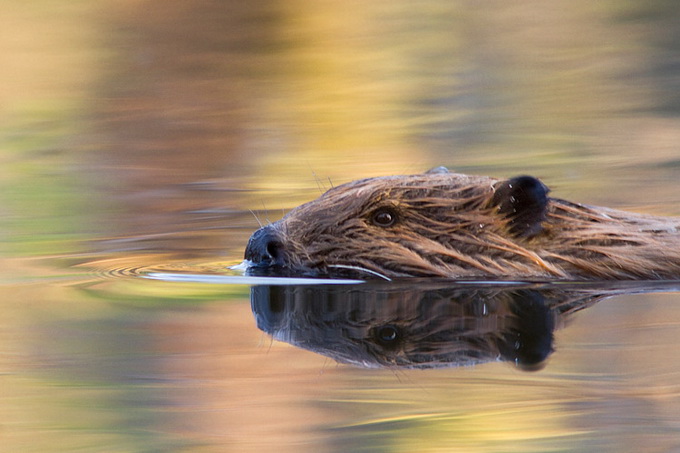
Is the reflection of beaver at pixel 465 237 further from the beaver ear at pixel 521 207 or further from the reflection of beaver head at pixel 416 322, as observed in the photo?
the reflection of beaver head at pixel 416 322

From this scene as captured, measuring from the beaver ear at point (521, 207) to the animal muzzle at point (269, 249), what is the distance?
3.04 feet

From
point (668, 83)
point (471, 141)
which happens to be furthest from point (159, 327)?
point (668, 83)

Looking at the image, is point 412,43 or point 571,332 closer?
point 571,332

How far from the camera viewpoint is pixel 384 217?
5.11m

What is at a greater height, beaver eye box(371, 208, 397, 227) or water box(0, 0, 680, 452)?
beaver eye box(371, 208, 397, 227)

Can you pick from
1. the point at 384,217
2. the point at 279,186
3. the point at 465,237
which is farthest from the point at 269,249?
the point at 279,186

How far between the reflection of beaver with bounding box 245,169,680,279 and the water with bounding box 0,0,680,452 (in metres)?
0.18

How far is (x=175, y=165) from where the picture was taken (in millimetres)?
10031

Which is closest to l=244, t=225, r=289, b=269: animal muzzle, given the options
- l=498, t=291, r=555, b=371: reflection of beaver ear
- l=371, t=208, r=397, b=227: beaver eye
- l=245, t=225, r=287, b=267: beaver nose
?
l=245, t=225, r=287, b=267: beaver nose

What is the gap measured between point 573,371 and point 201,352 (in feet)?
4.15

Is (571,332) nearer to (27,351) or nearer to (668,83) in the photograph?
(27,351)

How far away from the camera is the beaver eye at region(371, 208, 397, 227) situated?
510cm

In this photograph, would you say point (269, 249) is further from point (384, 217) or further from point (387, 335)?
point (387, 335)

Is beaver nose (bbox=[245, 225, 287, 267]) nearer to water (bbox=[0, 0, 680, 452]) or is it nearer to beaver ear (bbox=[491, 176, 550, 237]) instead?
water (bbox=[0, 0, 680, 452])
